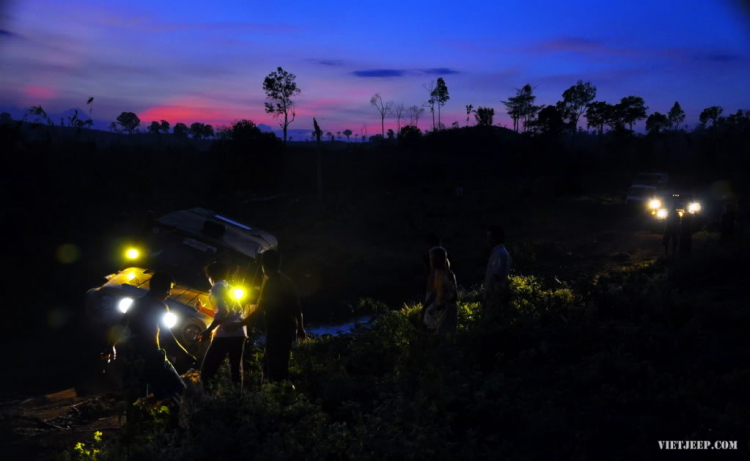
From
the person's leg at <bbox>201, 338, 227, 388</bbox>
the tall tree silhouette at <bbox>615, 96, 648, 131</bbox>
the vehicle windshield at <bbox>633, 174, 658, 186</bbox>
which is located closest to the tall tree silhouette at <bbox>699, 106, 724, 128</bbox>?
the tall tree silhouette at <bbox>615, 96, 648, 131</bbox>

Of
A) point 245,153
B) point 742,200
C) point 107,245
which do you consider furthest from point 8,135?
point 742,200

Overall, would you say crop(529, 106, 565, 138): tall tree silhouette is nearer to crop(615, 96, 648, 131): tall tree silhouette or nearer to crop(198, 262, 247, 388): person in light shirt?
crop(615, 96, 648, 131): tall tree silhouette

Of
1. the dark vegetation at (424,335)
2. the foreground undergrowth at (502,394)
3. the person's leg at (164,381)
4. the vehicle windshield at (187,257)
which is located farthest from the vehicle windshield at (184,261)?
the person's leg at (164,381)

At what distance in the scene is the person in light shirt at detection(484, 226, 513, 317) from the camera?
646cm

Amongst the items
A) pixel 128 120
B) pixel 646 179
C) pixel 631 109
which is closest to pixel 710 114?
pixel 631 109

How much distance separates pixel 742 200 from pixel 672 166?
751 inches

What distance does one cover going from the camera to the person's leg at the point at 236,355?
17.6 feet

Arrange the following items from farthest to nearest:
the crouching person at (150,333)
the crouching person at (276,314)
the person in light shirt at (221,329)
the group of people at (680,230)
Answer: the group of people at (680,230) < the crouching person at (276,314) < the person in light shirt at (221,329) < the crouching person at (150,333)

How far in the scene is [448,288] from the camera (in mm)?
6102

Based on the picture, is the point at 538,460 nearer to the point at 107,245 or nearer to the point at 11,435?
the point at 11,435

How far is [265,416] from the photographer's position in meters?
4.42

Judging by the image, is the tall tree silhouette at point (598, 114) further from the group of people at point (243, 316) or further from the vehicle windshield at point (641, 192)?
the group of people at point (243, 316)

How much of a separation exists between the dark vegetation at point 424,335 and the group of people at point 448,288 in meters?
0.24

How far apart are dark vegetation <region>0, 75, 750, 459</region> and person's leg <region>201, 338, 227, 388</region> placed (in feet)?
1.34
